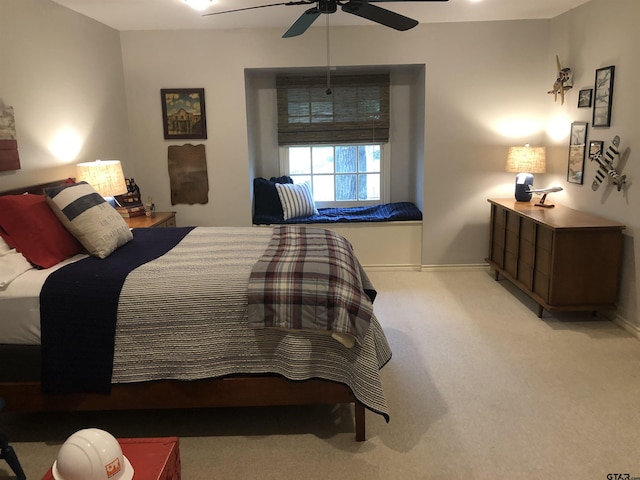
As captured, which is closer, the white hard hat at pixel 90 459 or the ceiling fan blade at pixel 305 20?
the white hard hat at pixel 90 459

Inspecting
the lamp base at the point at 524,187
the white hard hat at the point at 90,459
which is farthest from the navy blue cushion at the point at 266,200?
the white hard hat at the point at 90,459

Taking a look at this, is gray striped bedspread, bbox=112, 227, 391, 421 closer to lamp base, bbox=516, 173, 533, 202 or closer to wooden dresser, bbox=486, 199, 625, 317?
wooden dresser, bbox=486, 199, 625, 317

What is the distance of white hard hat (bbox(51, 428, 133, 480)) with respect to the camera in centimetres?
141

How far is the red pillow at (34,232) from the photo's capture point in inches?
97.7

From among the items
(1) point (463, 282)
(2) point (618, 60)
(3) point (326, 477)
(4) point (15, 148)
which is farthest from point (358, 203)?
(3) point (326, 477)

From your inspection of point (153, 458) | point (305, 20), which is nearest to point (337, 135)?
point (305, 20)

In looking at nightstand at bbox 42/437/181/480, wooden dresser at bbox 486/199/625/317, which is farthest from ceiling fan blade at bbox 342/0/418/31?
nightstand at bbox 42/437/181/480

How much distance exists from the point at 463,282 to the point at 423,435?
2.52 m

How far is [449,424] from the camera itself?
2.43 meters

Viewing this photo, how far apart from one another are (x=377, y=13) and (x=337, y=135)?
105 inches

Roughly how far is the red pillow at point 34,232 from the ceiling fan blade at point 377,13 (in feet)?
6.30

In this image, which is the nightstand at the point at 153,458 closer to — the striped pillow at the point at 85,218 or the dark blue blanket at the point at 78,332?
the dark blue blanket at the point at 78,332

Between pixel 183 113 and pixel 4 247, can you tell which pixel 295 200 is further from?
pixel 4 247

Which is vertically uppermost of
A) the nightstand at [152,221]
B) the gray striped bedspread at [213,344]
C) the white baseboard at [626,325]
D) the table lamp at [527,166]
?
the table lamp at [527,166]
